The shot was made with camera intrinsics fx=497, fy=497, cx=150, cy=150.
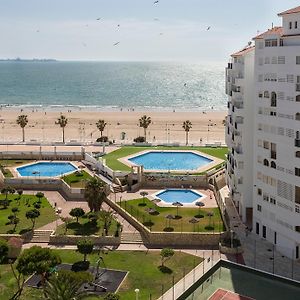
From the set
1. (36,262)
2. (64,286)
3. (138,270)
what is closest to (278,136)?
(138,270)

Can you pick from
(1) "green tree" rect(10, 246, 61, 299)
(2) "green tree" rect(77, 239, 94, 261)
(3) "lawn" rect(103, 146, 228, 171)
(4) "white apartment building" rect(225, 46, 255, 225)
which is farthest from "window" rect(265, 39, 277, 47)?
(3) "lawn" rect(103, 146, 228, 171)

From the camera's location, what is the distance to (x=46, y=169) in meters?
80.6

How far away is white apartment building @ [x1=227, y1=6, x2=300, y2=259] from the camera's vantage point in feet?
153

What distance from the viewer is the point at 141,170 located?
2830 inches

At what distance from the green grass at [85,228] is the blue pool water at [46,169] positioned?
22.4 meters

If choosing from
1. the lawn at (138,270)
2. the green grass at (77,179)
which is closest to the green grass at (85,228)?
the lawn at (138,270)

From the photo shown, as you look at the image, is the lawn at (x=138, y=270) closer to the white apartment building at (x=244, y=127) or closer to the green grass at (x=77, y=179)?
the white apartment building at (x=244, y=127)

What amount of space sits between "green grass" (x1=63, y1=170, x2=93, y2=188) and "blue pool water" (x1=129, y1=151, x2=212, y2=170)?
1045 cm

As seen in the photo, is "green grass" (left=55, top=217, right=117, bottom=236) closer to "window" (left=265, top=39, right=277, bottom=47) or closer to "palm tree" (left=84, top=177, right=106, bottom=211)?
"palm tree" (left=84, top=177, right=106, bottom=211)

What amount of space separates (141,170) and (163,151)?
19.4 m

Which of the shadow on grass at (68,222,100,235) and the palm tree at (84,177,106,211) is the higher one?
the palm tree at (84,177,106,211)

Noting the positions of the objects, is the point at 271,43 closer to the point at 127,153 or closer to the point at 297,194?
the point at 297,194

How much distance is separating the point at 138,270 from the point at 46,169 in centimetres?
3993

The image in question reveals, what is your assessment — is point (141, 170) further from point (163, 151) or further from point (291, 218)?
point (291, 218)
